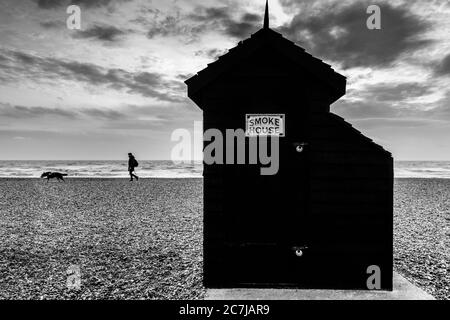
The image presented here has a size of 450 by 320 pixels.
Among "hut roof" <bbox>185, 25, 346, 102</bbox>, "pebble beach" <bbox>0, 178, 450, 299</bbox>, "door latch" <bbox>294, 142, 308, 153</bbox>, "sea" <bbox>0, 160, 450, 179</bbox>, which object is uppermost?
"hut roof" <bbox>185, 25, 346, 102</bbox>

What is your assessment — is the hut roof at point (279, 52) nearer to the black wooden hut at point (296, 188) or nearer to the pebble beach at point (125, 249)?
the black wooden hut at point (296, 188)

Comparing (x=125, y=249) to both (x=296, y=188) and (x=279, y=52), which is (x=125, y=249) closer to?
(x=296, y=188)

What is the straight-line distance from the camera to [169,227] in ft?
34.6

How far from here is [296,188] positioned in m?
5.29

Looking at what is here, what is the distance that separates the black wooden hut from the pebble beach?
1274 mm

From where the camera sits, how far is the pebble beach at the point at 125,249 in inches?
223

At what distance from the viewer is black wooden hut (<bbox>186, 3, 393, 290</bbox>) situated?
5.24 metres

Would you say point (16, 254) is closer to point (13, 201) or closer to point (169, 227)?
point (169, 227)

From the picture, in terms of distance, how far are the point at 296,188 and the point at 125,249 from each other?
4.83m

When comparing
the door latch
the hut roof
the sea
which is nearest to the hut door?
the door latch

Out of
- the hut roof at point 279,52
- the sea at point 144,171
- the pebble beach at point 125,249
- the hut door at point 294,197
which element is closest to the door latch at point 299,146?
the hut door at point 294,197

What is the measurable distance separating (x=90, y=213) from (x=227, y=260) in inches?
369

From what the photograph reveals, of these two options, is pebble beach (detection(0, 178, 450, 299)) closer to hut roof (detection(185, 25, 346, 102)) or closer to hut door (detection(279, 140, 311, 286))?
hut door (detection(279, 140, 311, 286))

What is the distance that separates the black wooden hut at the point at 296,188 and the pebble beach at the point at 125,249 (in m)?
1.27
